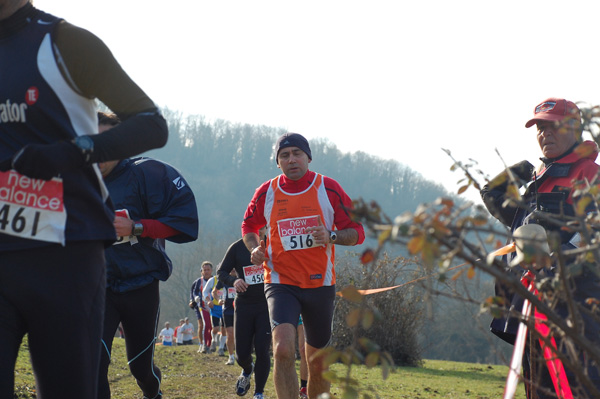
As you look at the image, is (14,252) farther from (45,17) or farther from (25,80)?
(45,17)

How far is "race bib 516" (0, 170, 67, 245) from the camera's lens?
282 cm

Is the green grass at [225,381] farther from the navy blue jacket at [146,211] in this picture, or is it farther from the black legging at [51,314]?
the black legging at [51,314]

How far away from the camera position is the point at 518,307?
4.90 meters

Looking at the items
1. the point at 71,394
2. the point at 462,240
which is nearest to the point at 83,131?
the point at 71,394

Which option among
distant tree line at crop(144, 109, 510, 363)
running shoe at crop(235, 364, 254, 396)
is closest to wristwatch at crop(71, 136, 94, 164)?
running shoe at crop(235, 364, 254, 396)

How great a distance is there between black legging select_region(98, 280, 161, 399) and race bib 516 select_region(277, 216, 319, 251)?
126cm

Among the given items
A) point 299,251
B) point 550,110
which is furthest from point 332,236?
point 550,110

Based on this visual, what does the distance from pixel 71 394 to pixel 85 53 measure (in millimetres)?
1234

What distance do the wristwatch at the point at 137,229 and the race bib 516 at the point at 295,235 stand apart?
1.40 meters

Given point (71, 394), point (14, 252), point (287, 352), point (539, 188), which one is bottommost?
point (287, 352)

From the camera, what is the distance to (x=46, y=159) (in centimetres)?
271

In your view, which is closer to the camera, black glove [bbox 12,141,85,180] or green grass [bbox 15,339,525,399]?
black glove [bbox 12,141,85,180]

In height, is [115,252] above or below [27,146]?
below

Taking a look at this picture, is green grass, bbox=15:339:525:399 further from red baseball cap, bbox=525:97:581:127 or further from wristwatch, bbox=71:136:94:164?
wristwatch, bbox=71:136:94:164
